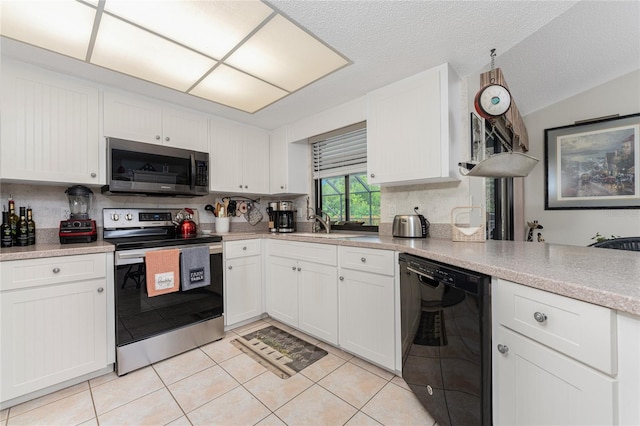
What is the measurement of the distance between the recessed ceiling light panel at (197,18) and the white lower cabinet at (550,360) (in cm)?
176

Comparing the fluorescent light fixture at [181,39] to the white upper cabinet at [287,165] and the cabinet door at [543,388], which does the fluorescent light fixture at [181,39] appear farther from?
the cabinet door at [543,388]

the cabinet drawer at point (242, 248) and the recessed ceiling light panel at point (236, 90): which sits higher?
the recessed ceiling light panel at point (236, 90)

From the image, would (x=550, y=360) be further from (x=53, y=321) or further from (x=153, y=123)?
(x=153, y=123)

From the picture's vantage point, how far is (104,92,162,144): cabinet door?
2.08 meters

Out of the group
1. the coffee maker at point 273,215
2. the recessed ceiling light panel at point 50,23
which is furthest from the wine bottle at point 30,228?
the coffee maker at point 273,215

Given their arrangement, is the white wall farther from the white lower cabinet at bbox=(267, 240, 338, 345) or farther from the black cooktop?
→ the black cooktop

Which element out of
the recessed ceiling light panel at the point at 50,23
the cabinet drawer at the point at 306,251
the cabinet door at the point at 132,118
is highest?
the recessed ceiling light panel at the point at 50,23

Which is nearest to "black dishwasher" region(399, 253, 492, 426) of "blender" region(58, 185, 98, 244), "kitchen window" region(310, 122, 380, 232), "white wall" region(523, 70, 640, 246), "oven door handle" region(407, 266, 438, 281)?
"oven door handle" region(407, 266, 438, 281)

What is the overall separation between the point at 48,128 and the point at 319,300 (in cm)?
241

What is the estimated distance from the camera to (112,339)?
180cm

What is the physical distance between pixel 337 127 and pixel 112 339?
2506 millimetres

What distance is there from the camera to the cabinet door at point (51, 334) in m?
1.48

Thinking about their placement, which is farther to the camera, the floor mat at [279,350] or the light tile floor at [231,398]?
the floor mat at [279,350]

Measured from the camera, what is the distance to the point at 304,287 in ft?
7.61
